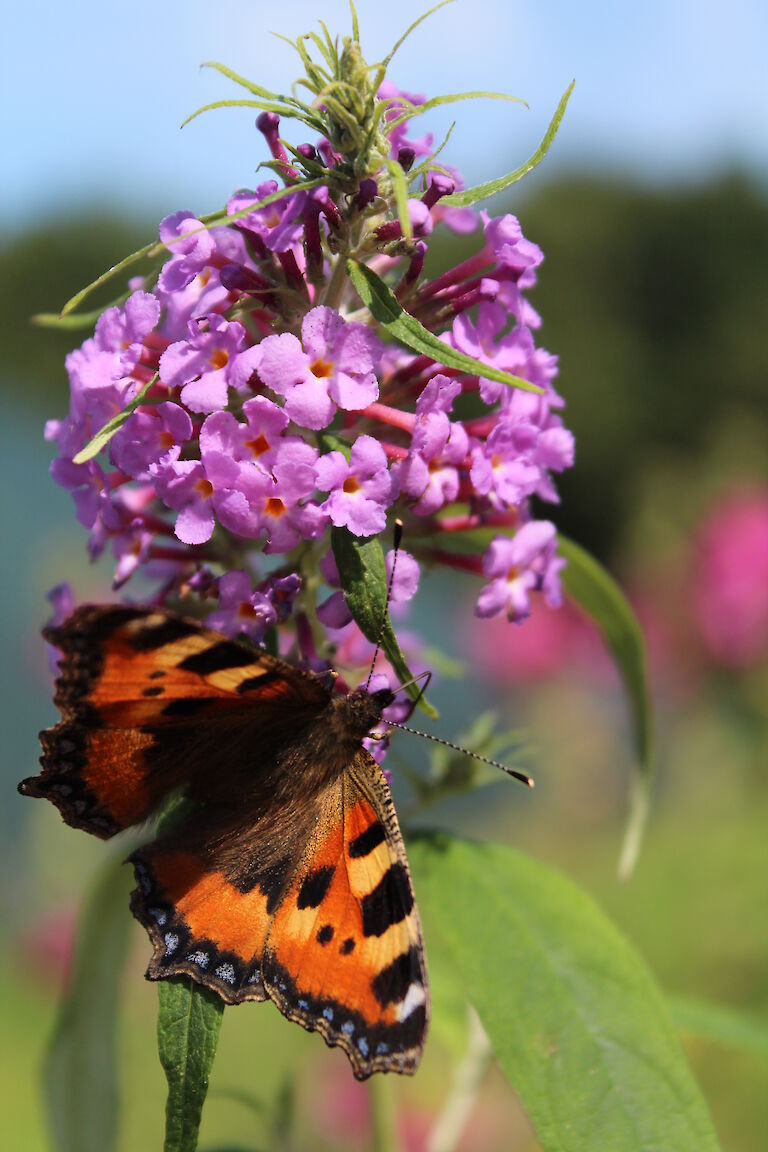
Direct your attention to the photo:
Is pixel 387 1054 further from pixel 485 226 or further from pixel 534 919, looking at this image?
pixel 485 226

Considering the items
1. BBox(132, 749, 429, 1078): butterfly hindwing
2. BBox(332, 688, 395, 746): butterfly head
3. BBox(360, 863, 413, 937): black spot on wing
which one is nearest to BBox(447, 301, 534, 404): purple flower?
BBox(332, 688, 395, 746): butterfly head

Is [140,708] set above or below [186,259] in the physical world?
below

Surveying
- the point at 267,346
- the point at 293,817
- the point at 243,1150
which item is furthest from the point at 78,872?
the point at 267,346

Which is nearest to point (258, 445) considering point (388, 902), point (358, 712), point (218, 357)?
point (218, 357)

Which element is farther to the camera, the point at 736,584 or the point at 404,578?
the point at 736,584

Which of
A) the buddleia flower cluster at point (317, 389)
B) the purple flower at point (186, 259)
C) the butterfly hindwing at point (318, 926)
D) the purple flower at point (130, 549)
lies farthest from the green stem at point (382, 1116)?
the purple flower at point (186, 259)

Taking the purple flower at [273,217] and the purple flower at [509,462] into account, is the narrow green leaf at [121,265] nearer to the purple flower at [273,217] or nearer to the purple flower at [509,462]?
the purple flower at [273,217]

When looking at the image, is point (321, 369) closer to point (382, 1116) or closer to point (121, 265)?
point (121, 265)

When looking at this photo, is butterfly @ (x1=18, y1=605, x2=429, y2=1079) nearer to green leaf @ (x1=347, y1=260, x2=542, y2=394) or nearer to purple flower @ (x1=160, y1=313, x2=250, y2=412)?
purple flower @ (x1=160, y1=313, x2=250, y2=412)
